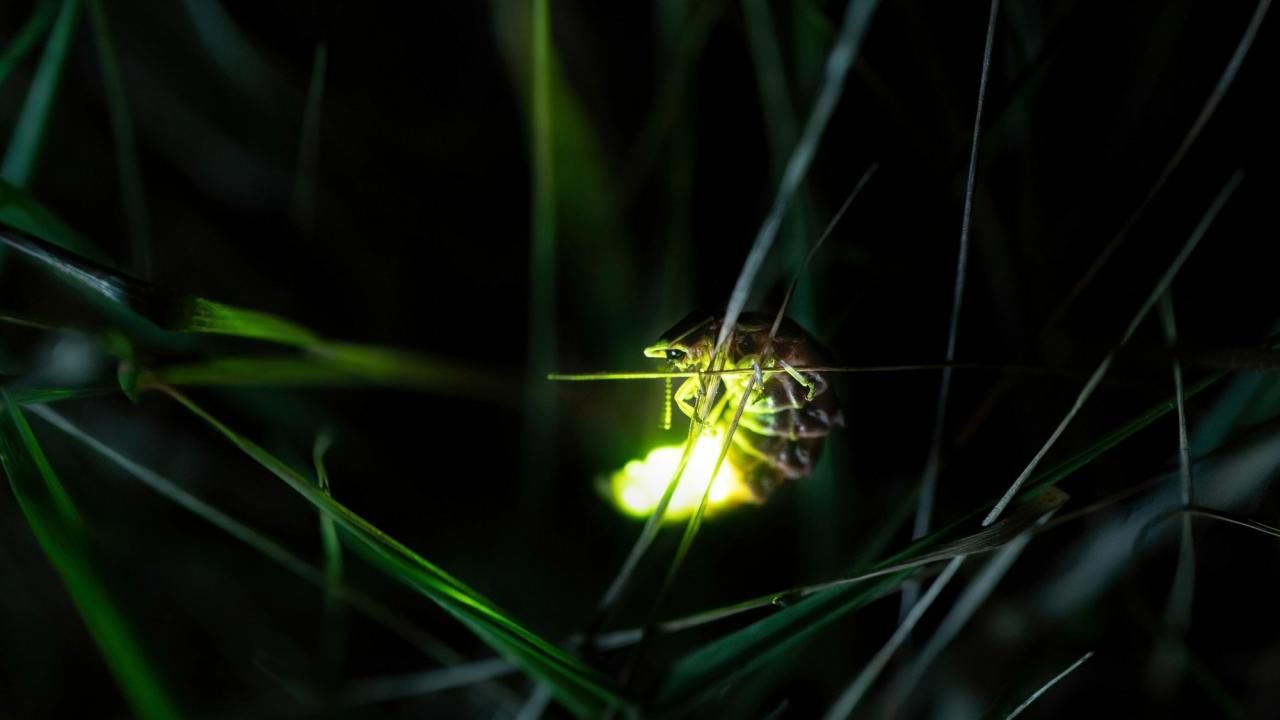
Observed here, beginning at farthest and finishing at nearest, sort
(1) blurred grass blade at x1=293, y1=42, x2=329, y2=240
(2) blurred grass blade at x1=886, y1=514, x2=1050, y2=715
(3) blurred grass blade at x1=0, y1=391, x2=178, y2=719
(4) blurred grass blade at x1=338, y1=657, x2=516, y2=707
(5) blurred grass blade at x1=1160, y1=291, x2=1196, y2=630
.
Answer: (1) blurred grass blade at x1=293, y1=42, x2=329, y2=240
(4) blurred grass blade at x1=338, y1=657, x2=516, y2=707
(2) blurred grass blade at x1=886, y1=514, x2=1050, y2=715
(5) blurred grass blade at x1=1160, y1=291, x2=1196, y2=630
(3) blurred grass blade at x1=0, y1=391, x2=178, y2=719

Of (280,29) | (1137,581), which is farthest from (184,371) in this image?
(1137,581)

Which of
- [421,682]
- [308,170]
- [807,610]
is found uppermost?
[308,170]

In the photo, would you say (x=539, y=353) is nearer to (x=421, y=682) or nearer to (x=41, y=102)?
(x=421, y=682)

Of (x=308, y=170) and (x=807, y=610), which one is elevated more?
(x=308, y=170)

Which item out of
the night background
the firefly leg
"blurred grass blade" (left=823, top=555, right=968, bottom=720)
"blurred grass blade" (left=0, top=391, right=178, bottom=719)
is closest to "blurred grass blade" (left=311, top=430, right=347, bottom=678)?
the night background

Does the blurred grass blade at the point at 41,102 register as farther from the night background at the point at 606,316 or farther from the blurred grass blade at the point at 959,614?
the blurred grass blade at the point at 959,614

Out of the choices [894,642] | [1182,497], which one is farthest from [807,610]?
[1182,497]

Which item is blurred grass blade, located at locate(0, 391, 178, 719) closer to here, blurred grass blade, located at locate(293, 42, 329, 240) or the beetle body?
the beetle body
